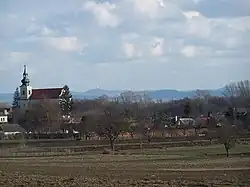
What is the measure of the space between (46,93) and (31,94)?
31.3 ft

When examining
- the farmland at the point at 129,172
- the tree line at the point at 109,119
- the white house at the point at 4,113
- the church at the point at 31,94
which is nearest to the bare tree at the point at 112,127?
the tree line at the point at 109,119

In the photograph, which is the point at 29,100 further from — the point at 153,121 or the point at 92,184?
the point at 92,184

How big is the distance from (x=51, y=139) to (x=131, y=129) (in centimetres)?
1772

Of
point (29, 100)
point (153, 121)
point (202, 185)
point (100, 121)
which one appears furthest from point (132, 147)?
point (29, 100)

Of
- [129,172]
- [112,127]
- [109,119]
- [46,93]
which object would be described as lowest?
[129,172]

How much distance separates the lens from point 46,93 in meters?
180

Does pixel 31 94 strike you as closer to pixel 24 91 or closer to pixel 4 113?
pixel 24 91

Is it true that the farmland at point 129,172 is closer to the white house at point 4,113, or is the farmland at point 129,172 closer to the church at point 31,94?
the white house at point 4,113

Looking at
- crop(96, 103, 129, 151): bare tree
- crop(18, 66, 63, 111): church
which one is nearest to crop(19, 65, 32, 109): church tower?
crop(18, 66, 63, 111): church

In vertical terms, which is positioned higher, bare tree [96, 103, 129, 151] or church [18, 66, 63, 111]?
church [18, 66, 63, 111]

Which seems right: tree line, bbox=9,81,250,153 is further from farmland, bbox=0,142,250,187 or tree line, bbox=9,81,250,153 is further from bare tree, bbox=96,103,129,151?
farmland, bbox=0,142,250,187

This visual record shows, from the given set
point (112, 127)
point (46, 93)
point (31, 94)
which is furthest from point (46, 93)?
point (112, 127)

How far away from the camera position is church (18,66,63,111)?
17693 cm

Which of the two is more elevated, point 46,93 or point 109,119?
point 46,93
